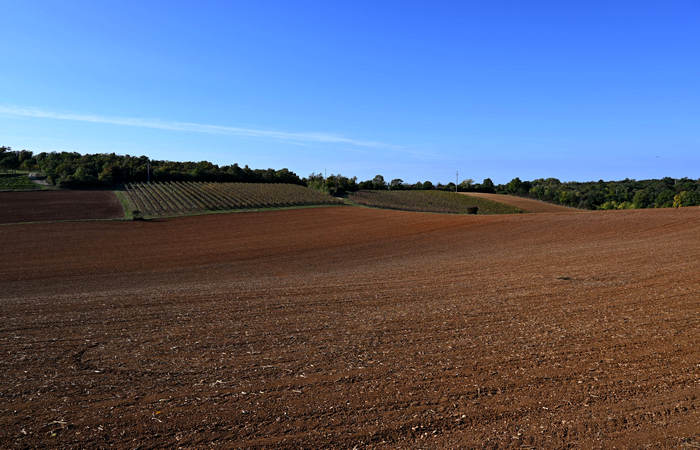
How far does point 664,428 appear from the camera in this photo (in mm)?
5664

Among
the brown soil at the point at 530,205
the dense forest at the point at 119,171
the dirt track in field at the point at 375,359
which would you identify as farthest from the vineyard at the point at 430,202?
the dirt track in field at the point at 375,359

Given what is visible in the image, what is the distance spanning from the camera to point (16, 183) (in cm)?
7831

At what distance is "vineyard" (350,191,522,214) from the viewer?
84.1m

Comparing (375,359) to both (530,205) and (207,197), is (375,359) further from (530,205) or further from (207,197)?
(530,205)

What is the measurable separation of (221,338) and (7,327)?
618 cm

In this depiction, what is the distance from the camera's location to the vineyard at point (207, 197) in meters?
63.9

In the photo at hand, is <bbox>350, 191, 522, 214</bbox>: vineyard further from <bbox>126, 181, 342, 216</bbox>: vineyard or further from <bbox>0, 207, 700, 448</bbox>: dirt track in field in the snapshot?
<bbox>0, 207, 700, 448</bbox>: dirt track in field

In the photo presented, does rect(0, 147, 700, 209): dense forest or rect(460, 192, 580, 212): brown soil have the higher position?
rect(0, 147, 700, 209): dense forest

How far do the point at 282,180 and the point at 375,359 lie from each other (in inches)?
4290

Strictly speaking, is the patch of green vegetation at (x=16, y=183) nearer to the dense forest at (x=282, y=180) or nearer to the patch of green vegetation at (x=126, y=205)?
the dense forest at (x=282, y=180)

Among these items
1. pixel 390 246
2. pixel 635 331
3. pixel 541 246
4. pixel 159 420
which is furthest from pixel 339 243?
pixel 159 420

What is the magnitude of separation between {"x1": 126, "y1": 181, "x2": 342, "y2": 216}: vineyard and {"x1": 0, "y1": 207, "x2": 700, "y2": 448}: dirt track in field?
4399cm

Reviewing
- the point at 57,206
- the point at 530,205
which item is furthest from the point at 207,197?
the point at 530,205

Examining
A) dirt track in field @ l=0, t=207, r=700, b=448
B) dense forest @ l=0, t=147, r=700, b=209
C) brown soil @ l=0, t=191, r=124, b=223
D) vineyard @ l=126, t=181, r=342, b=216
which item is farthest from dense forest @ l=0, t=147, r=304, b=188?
dirt track in field @ l=0, t=207, r=700, b=448
